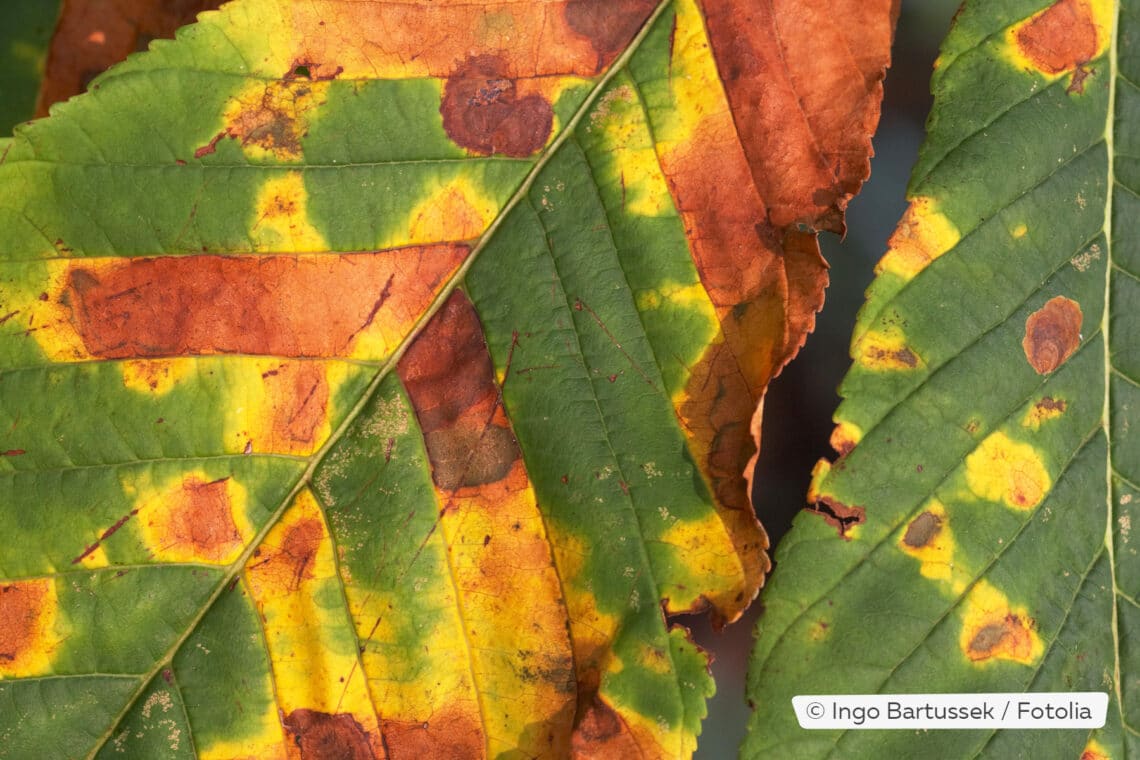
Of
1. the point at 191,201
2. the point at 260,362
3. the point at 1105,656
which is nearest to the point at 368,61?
the point at 191,201

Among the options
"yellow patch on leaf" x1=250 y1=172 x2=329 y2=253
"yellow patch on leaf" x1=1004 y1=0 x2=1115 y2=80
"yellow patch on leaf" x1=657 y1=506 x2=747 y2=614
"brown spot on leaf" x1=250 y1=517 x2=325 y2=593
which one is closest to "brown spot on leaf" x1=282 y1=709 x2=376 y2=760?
"brown spot on leaf" x1=250 y1=517 x2=325 y2=593

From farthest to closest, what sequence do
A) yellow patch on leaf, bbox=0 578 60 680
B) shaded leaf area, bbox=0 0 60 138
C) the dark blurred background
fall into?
the dark blurred background → shaded leaf area, bbox=0 0 60 138 → yellow patch on leaf, bbox=0 578 60 680

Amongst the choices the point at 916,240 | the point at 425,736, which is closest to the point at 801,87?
the point at 916,240

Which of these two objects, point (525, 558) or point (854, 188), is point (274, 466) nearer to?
point (525, 558)

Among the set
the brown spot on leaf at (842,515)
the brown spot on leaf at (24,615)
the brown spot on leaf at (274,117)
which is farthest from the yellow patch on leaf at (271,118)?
the brown spot on leaf at (842,515)

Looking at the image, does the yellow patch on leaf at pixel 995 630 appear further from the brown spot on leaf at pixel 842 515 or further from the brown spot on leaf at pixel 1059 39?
the brown spot on leaf at pixel 1059 39

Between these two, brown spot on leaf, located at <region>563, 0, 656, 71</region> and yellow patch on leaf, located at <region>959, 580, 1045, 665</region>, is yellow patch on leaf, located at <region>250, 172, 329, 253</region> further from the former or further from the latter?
yellow patch on leaf, located at <region>959, 580, 1045, 665</region>

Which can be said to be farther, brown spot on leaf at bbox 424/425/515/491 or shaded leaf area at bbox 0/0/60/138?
shaded leaf area at bbox 0/0/60/138
